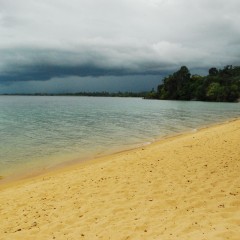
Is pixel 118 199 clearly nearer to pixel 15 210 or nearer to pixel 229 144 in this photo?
pixel 15 210

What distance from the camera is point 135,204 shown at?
31.5ft

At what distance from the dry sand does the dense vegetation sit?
159 m

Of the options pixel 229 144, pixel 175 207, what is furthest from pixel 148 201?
pixel 229 144

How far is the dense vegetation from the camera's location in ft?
540

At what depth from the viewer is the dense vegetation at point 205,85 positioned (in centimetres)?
16462

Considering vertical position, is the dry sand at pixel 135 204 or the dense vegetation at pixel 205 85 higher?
the dense vegetation at pixel 205 85

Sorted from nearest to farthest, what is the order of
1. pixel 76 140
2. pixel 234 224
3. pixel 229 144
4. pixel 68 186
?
pixel 234 224 < pixel 68 186 < pixel 229 144 < pixel 76 140

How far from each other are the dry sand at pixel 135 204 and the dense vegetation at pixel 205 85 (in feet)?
520

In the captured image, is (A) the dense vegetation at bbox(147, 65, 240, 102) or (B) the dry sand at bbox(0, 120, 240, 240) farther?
(A) the dense vegetation at bbox(147, 65, 240, 102)

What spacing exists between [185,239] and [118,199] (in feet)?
12.1

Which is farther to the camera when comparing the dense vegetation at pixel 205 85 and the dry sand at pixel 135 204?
the dense vegetation at pixel 205 85

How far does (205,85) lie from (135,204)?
17379 centimetres

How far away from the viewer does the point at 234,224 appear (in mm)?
7410

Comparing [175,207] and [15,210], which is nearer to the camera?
[175,207]
